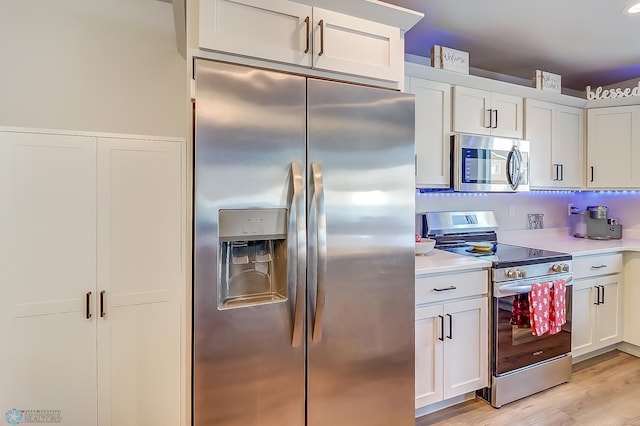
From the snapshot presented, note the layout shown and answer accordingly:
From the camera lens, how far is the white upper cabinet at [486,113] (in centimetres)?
247

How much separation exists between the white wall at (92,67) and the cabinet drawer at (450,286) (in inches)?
65.0

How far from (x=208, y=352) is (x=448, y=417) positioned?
1.64 meters

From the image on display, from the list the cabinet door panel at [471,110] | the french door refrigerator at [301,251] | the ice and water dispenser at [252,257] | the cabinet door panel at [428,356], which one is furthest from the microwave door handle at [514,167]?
the ice and water dispenser at [252,257]

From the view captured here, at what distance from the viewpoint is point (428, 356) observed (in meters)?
1.98

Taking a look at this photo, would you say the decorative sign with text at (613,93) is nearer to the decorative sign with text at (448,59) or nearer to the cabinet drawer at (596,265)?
the cabinet drawer at (596,265)

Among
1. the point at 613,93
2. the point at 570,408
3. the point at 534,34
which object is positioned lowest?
the point at 570,408

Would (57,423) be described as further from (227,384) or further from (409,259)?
(409,259)

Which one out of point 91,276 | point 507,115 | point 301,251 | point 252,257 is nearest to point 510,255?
point 507,115

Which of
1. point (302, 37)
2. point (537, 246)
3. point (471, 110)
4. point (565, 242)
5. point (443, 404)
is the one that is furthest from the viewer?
point (565, 242)

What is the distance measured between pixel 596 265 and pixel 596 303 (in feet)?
1.02

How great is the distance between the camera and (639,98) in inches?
115

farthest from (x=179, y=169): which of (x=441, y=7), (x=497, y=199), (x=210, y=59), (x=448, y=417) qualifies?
(x=497, y=199)

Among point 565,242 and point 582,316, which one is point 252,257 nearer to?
point 582,316

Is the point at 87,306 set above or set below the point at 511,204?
below
